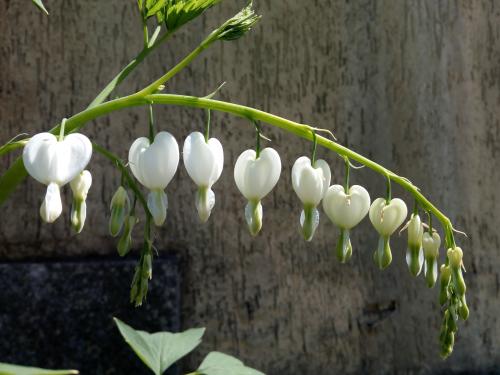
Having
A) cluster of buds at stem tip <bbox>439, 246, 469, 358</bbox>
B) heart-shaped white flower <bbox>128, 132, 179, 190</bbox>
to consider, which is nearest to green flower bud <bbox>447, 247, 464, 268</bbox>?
cluster of buds at stem tip <bbox>439, 246, 469, 358</bbox>

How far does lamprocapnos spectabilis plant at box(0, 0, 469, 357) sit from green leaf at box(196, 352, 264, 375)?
20 cm

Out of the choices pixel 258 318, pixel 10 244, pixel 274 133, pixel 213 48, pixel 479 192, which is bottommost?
pixel 258 318

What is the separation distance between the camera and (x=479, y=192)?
189cm

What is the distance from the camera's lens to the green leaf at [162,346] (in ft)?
3.52

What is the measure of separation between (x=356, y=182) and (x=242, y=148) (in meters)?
0.29

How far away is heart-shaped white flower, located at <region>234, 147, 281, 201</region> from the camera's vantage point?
2.89ft

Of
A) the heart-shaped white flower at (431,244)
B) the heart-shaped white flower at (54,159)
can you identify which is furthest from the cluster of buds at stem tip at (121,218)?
the heart-shaped white flower at (431,244)

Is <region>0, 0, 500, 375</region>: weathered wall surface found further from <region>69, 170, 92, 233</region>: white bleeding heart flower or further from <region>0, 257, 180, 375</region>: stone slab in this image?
<region>69, 170, 92, 233</region>: white bleeding heart flower

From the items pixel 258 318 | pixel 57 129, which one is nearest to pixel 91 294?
pixel 258 318

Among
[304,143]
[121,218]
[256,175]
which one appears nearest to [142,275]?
[121,218]

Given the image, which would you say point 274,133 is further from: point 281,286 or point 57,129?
point 57,129

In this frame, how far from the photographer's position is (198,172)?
0.87 m

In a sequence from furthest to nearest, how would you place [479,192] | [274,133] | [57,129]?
[479,192] < [274,133] < [57,129]

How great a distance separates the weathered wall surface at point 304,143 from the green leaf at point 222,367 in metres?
Answer: 0.63
